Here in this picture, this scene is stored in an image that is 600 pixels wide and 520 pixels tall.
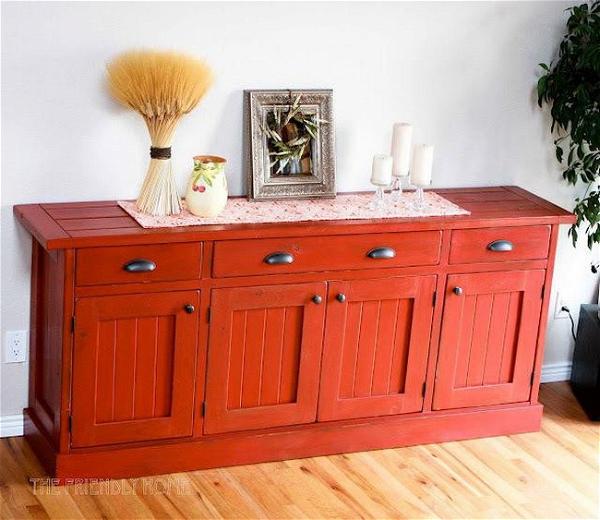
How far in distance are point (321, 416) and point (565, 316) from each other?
1289mm

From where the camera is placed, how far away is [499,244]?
375 centimetres

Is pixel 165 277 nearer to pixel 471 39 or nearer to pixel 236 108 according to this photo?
pixel 236 108

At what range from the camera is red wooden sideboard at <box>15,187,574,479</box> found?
333cm

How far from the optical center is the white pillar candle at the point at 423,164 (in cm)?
376

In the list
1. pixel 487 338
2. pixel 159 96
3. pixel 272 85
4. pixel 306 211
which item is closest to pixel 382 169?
pixel 306 211

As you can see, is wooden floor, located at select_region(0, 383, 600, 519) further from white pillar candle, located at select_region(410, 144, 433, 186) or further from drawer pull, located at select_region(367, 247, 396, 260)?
white pillar candle, located at select_region(410, 144, 433, 186)

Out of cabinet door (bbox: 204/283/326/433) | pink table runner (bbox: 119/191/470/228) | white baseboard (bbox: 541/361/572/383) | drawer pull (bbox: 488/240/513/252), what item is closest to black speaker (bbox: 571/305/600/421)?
white baseboard (bbox: 541/361/572/383)

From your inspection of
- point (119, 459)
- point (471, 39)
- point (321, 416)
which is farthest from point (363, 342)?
point (471, 39)

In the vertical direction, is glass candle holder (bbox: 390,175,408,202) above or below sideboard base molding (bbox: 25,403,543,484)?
above

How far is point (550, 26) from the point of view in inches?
160

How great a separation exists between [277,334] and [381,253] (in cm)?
42

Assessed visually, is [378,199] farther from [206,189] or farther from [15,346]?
[15,346]

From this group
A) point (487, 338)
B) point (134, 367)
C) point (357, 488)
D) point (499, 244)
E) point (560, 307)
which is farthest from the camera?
point (560, 307)

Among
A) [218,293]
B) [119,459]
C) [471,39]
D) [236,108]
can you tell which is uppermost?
[471,39]
